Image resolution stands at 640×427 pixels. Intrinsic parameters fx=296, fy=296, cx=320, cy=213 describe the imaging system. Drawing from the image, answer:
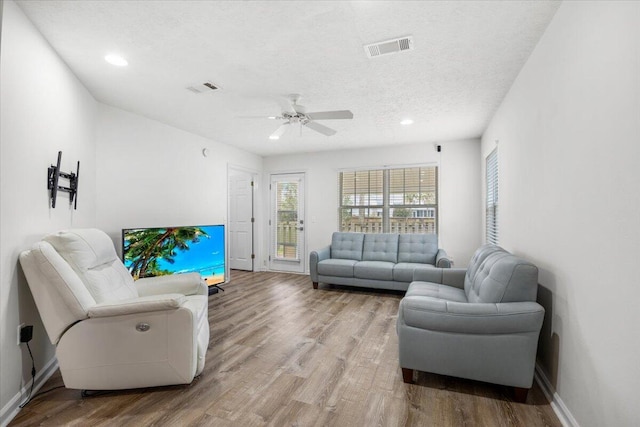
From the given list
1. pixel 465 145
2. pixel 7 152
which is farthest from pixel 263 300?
pixel 465 145

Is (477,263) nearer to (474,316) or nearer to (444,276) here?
(444,276)

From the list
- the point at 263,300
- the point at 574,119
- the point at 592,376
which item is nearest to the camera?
the point at 592,376

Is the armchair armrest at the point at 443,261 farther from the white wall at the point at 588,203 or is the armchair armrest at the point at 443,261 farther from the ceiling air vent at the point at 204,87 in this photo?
the ceiling air vent at the point at 204,87

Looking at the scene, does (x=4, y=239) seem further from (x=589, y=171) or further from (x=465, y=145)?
(x=465, y=145)

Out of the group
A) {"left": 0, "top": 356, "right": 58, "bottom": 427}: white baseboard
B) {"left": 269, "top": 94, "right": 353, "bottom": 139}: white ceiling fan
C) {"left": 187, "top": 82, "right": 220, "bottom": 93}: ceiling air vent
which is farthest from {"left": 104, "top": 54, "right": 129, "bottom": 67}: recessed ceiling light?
{"left": 0, "top": 356, "right": 58, "bottom": 427}: white baseboard

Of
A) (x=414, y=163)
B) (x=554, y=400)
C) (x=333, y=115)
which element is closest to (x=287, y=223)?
(x=414, y=163)

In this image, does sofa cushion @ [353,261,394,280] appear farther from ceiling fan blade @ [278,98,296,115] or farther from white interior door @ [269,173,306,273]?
ceiling fan blade @ [278,98,296,115]

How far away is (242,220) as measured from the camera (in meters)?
6.46

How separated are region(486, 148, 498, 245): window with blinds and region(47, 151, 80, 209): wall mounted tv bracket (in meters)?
4.54

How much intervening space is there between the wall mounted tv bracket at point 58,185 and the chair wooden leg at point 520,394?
12.0 feet

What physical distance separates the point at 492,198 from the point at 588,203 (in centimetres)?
273

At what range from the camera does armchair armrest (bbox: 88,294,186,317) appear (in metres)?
1.89

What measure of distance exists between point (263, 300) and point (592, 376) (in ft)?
11.8

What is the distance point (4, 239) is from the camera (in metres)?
1.76
